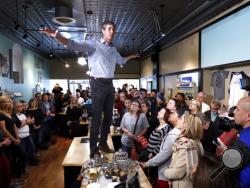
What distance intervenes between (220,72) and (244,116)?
13.0ft

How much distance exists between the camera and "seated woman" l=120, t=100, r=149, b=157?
4.31m

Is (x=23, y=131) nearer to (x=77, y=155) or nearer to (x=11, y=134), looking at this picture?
(x=11, y=134)

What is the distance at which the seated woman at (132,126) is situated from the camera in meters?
4.31

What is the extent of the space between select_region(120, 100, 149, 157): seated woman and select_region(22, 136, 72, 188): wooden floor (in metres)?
1.34

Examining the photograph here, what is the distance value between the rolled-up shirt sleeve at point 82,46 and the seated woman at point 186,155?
3.79ft

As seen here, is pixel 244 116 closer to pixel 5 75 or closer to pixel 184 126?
pixel 184 126

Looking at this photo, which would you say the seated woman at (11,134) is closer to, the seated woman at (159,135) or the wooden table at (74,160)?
the wooden table at (74,160)

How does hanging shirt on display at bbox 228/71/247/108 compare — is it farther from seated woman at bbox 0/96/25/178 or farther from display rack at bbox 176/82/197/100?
seated woman at bbox 0/96/25/178

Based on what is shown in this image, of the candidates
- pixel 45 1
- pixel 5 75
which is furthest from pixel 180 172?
pixel 5 75

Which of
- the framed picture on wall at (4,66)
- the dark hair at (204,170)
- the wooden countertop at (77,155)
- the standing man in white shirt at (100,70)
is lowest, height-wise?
the dark hair at (204,170)

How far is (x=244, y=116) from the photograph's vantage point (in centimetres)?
179

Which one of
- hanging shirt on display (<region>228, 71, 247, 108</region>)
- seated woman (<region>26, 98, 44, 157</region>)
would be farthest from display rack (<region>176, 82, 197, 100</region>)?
seated woman (<region>26, 98, 44, 157</region>)

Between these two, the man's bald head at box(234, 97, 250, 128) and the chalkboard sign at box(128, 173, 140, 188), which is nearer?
the chalkboard sign at box(128, 173, 140, 188)

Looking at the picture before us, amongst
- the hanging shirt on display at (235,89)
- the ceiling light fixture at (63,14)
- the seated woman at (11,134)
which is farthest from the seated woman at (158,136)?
the seated woman at (11,134)
